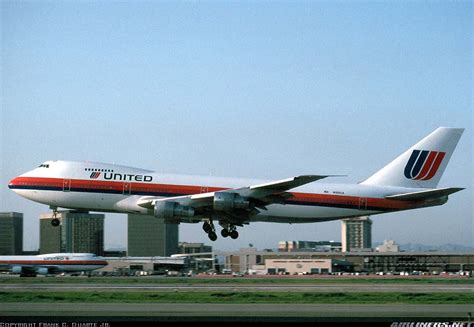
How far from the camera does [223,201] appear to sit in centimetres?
5266

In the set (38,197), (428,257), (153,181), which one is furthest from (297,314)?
(428,257)

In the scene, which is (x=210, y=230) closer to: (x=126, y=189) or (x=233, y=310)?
(x=126, y=189)

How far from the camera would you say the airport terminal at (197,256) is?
297 ft

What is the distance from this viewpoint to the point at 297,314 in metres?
32.3

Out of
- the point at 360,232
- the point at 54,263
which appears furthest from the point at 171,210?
the point at 360,232

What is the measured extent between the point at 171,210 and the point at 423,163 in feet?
67.1

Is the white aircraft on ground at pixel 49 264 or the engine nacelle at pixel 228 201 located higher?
the engine nacelle at pixel 228 201

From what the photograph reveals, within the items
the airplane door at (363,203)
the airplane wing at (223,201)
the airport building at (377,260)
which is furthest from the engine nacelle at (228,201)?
the airport building at (377,260)

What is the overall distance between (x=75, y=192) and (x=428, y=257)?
71159mm

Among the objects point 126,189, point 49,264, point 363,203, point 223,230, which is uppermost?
point 126,189

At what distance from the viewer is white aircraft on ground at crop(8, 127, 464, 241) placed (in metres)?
53.3

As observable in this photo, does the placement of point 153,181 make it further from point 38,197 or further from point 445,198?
point 445,198

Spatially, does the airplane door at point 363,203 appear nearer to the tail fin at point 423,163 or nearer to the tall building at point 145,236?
the tail fin at point 423,163

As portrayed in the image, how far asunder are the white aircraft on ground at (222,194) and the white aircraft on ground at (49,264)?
906 inches
